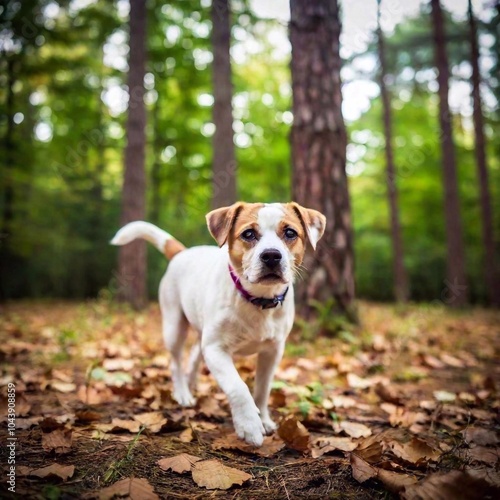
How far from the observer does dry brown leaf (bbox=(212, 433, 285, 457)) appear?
2391 mm

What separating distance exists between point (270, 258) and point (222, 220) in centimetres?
56

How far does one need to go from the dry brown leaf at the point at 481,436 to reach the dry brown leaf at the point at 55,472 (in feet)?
7.48

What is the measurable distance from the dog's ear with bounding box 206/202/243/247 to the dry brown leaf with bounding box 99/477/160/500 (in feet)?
5.10

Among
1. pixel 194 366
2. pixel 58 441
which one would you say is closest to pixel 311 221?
pixel 194 366

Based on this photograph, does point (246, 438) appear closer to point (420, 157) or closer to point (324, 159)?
point (324, 159)

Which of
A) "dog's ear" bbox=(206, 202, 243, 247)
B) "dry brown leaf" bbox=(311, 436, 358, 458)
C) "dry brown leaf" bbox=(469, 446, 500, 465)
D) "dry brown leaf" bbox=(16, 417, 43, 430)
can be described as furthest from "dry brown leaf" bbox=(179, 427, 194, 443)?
"dry brown leaf" bbox=(469, 446, 500, 465)

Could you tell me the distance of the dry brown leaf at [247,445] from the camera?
2.39 meters

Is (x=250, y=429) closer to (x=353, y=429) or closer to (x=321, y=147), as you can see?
(x=353, y=429)

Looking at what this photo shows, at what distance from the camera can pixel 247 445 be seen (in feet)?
7.99

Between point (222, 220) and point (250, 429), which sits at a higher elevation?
point (222, 220)

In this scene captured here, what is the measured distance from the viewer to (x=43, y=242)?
13391mm

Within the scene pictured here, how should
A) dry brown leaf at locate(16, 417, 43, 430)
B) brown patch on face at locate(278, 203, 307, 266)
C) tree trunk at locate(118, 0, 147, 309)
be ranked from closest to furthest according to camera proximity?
1. dry brown leaf at locate(16, 417, 43, 430)
2. brown patch on face at locate(278, 203, 307, 266)
3. tree trunk at locate(118, 0, 147, 309)

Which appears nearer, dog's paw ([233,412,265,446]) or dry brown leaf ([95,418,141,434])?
dog's paw ([233,412,265,446])

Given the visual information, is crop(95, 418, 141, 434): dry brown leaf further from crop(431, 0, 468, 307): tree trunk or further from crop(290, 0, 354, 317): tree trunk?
crop(431, 0, 468, 307): tree trunk
